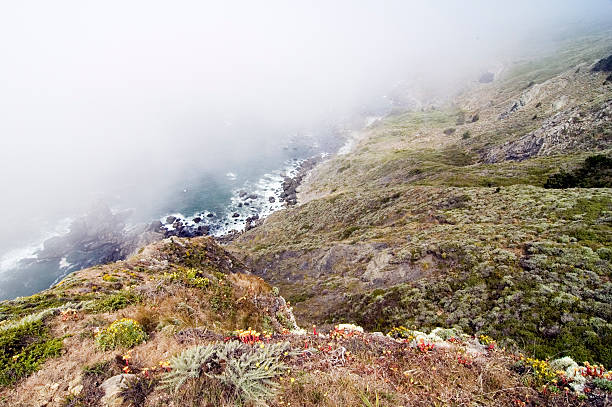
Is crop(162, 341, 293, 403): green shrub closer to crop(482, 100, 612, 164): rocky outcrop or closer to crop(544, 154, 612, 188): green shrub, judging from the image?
crop(544, 154, 612, 188): green shrub

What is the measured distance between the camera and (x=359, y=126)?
5989 inches

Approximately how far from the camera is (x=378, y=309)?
79.9 ft

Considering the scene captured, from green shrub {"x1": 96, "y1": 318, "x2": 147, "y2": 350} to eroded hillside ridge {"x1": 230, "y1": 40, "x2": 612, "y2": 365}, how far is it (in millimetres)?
18355

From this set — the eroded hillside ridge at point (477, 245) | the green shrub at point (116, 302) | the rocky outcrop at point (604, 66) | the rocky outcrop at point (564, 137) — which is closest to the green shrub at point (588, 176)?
the eroded hillside ridge at point (477, 245)

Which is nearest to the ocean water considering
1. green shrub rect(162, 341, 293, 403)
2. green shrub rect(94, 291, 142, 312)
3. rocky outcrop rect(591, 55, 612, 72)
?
green shrub rect(94, 291, 142, 312)

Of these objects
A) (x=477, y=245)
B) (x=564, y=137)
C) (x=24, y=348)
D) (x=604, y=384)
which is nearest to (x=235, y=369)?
(x=24, y=348)

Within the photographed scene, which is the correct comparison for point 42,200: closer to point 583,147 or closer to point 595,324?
point 595,324

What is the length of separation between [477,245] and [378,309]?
10.8 metres

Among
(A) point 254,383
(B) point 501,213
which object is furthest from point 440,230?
(A) point 254,383

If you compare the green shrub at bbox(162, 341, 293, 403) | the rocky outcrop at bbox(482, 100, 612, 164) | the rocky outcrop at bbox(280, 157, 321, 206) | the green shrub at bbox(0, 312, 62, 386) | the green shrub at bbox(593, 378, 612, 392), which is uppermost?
the green shrub at bbox(0, 312, 62, 386)

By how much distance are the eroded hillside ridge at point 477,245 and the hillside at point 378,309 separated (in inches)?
6.6

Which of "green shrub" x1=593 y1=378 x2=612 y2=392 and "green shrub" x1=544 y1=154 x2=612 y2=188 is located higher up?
"green shrub" x1=593 y1=378 x2=612 y2=392

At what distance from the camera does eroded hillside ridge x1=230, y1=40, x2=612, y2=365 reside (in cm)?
1758

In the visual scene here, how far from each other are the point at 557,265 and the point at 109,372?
26096 mm
